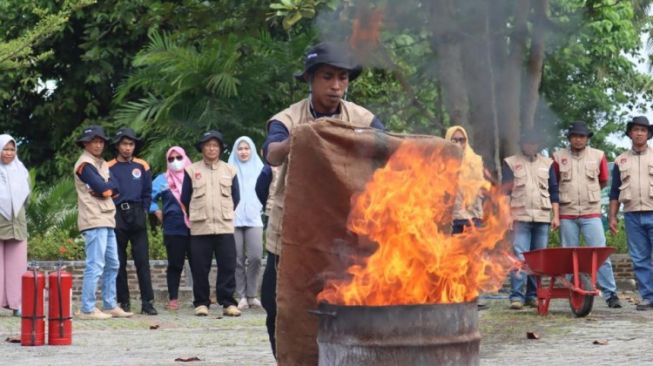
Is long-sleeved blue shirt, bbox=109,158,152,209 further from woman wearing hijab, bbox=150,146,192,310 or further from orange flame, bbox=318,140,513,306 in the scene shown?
orange flame, bbox=318,140,513,306

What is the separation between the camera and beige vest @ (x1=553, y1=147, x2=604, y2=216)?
53.1ft

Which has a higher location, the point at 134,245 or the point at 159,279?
the point at 134,245

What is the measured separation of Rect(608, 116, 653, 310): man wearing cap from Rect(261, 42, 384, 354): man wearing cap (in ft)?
28.6

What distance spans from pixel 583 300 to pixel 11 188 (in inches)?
243

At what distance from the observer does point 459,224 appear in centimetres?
1471

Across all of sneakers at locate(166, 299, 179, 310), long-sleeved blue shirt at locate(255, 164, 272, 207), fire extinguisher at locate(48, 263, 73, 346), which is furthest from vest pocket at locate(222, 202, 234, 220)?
long-sleeved blue shirt at locate(255, 164, 272, 207)

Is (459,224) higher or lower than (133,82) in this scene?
lower

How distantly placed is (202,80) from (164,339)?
37.8ft

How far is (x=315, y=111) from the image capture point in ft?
24.5

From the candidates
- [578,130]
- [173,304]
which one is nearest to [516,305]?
[578,130]

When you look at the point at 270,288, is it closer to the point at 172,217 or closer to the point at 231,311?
the point at 231,311

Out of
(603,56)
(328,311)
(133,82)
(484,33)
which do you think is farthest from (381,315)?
(603,56)

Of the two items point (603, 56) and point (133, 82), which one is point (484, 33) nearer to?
point (133, 82)

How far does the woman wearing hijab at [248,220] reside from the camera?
17.2 meters
